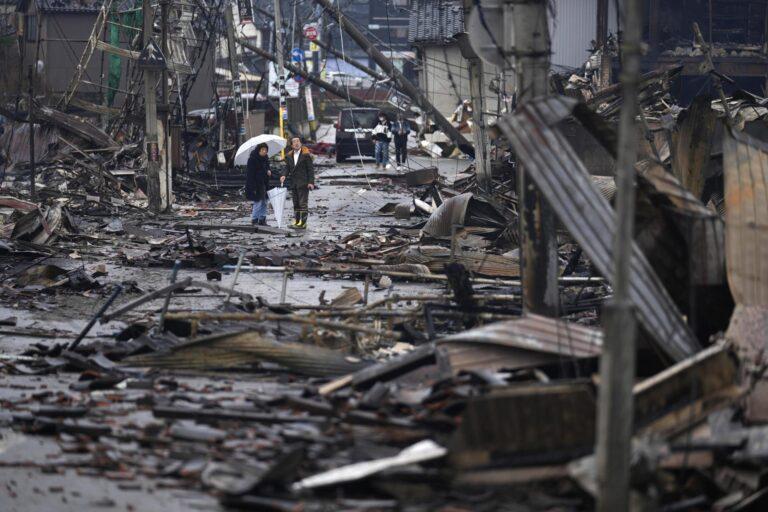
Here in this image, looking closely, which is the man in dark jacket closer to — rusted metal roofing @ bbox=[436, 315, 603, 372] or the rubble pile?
the rubble pile

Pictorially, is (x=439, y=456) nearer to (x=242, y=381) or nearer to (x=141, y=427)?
(x=141, y=427)

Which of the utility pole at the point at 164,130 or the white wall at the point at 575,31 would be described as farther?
the white wall at the point at 575,31

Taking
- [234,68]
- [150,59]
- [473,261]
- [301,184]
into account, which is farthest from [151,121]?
[234,68]

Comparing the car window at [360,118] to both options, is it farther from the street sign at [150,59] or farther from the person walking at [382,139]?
the street sign at [150,59]

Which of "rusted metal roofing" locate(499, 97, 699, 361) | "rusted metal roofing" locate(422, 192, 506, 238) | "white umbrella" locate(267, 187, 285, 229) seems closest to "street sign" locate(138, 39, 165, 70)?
"white umbrella" locate(267, 187, 285, 229)

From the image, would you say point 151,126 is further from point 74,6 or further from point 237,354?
point 74,6

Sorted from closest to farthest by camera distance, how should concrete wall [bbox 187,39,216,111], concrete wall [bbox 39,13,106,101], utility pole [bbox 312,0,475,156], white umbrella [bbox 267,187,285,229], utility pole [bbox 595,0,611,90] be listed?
white umbrella [bbox 267,187,285,229]
utility pole [bbox 312,0,475,156]
utility pole [bbox 595,0,611,90]
concrete wall [bbox 39,13,106,101]
concrete wall [bbox 187,39,216,111]

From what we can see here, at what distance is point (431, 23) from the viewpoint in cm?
6272

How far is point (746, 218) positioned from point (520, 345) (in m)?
2.22

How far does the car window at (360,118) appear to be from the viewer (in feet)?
159

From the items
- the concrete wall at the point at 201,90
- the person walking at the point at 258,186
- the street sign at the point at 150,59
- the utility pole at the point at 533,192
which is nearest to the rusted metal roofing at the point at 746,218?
the utility pole at the point at 533,192

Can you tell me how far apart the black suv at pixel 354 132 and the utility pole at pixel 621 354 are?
42.0 m

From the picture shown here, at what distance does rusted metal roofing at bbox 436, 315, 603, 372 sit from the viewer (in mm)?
8039

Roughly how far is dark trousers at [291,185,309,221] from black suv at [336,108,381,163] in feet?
73.4
